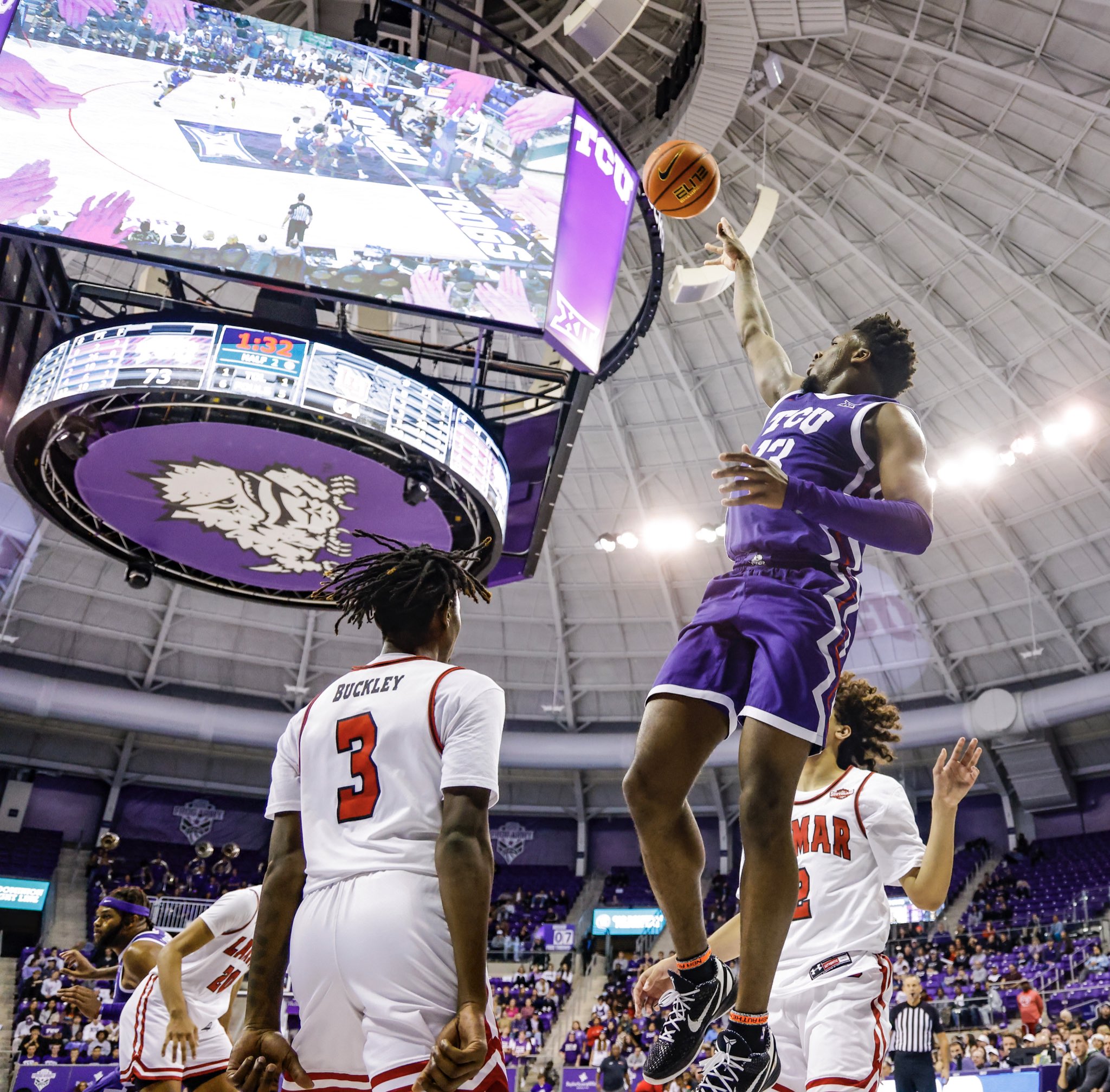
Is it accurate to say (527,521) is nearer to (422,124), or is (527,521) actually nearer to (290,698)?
(422,124)

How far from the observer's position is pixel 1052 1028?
17906mm

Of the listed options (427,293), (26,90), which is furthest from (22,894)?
(427,293)

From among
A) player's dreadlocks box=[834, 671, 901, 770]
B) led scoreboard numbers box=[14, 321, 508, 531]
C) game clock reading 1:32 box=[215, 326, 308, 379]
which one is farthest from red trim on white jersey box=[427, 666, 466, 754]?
game clock reading 1:32 box=[215, 326, 308, 379]

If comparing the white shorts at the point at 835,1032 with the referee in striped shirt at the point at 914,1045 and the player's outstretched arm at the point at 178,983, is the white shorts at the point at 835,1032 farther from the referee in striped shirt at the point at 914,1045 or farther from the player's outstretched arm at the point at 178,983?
the player's outstretched arm at the point at 178,983

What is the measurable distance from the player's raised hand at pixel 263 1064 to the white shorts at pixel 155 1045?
366 cm

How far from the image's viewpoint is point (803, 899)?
14.5 ft

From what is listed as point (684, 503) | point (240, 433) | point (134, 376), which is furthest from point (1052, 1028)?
point (134, 376)

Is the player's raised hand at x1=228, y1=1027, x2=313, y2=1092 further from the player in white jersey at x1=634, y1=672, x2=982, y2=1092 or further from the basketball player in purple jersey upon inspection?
the player in white jersey at x1=634, y1=672, x2=982, y2=1092

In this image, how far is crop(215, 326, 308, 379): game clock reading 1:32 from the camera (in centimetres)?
1162

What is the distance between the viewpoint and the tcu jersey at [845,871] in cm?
420

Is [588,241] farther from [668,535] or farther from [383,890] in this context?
[668,535]

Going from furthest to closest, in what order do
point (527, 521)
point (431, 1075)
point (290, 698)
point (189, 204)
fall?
point (290, 698) < point (527, 521) < point (189, 204) < point (431, 1075)

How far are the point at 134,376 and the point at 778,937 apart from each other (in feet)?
34.5

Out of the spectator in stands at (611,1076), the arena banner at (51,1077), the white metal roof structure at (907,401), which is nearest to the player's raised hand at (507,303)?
the white metal roof structure at (907,401)
